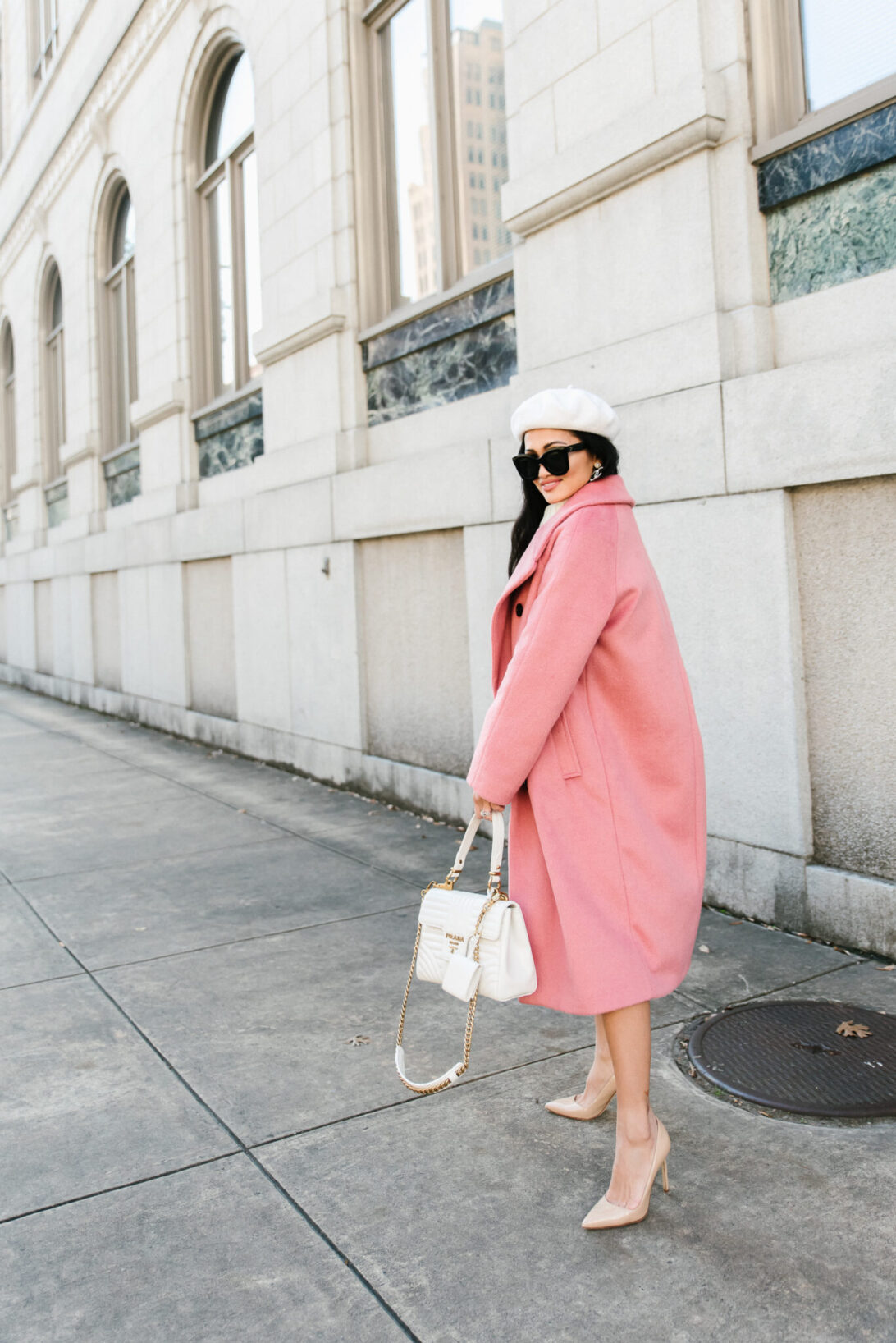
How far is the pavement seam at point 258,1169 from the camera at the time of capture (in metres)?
2.23

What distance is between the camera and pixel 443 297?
6871mm

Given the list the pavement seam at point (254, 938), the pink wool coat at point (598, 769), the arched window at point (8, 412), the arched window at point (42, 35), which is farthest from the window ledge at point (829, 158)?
the arched window at point (8, 412)

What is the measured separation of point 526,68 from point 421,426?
2181 mm

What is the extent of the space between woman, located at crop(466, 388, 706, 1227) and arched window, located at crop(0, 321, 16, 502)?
2041 centimetres

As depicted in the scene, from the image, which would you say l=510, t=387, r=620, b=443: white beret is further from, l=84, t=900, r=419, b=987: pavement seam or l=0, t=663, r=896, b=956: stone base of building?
l=84, t=900, r=419, b=987: pavement seam

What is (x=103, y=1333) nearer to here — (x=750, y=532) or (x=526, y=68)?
(x=750, y=532)

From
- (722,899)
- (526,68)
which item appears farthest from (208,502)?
(722,899)

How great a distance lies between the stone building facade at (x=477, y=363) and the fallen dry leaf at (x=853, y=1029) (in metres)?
0.71

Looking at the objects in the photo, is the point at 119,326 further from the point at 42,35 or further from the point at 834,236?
the point at 834,236

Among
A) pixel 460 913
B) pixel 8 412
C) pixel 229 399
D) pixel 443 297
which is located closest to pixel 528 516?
pixel 460 913

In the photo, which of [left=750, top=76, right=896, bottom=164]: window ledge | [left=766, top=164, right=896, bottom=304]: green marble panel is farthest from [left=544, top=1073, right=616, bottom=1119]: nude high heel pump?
[left=750, top=76, right=896, bottom=164]: window ledge

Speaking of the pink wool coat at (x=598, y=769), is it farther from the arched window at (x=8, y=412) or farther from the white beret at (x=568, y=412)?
the arched window at (x=8, y=412)

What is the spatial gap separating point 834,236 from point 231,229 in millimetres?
7290

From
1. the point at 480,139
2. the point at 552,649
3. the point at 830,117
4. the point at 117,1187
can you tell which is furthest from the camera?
the point at 480,139
